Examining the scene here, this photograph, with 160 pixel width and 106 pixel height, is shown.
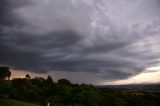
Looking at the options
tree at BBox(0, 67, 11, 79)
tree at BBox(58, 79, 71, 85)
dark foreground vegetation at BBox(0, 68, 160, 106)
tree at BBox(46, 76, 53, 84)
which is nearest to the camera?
dark foreground vegetation at BBox(0, 68, 160, 106)

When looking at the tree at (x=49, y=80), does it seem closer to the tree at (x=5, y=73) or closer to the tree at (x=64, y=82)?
the tree at (x=64, y=82)

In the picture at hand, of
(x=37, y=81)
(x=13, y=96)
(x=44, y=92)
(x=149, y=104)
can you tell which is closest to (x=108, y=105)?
(x=149, y=104)

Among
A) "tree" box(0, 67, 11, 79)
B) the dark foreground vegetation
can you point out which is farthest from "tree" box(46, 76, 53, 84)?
the dark foreground vegetation

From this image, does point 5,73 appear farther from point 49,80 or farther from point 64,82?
point 64,82

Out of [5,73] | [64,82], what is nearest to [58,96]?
[5,73]

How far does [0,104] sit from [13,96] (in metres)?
19.5

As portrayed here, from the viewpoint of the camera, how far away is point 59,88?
8669 centimetres

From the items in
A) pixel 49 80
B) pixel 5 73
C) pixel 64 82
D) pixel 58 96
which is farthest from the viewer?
pixel 64 82

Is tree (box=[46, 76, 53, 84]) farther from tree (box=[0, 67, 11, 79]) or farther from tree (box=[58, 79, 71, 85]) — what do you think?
tree (box=[0, 67, 11, 79])

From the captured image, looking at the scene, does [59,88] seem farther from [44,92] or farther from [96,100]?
[96,100]

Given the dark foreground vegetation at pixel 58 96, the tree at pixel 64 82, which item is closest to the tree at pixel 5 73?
the dark foreground vegetation at pixel 58 96

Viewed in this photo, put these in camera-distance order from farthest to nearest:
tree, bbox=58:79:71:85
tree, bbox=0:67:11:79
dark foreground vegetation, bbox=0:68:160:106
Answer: tree, bbox=58:79:71:85 → tree, bbox=0:67:11:79 → dark foreground vegetation, bbox=0:68:160:106

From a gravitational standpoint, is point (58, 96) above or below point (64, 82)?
below

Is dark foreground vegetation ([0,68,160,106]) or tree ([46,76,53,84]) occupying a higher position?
tree ([46,76,53,84])
